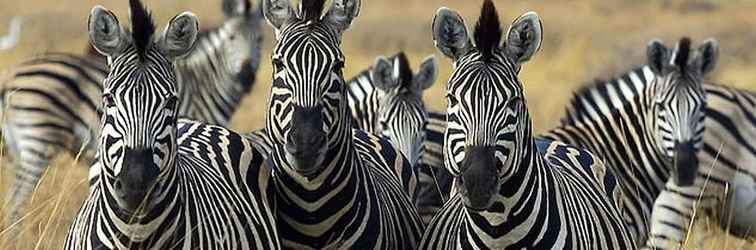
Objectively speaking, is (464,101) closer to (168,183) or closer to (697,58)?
(168,183)

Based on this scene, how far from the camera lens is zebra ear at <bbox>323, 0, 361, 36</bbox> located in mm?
6242

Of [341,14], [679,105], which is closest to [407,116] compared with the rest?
[679,105]

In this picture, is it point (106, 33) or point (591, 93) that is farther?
point (591, 93)

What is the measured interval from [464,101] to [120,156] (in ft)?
4.49

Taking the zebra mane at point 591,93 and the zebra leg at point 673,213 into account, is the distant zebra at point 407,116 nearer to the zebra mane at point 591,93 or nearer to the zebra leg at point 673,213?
the zebra mane at point 591,93

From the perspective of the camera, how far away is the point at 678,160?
9.01m

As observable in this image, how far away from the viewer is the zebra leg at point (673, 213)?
9539 mm

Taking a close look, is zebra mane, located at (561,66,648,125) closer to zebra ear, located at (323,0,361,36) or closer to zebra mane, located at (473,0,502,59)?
zebra ear, located at (323,0,361,36)

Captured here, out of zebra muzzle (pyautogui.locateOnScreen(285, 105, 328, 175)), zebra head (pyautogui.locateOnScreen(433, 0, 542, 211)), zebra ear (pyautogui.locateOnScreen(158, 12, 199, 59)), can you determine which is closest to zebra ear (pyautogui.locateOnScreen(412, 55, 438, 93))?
zebra head (pyautogui.locateOnScreen(433, 0, 542, 211))

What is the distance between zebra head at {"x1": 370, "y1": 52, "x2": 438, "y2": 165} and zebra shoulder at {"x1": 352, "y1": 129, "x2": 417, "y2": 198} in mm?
1185

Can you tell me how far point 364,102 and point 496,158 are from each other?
17.4 ft

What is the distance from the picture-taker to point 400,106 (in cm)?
982

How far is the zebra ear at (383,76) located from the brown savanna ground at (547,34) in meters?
3.17

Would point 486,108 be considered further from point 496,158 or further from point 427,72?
point 427,72
